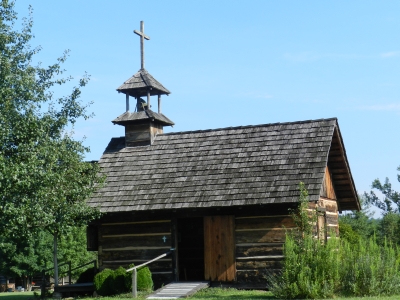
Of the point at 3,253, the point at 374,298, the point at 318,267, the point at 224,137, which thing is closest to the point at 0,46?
the point at 224,137

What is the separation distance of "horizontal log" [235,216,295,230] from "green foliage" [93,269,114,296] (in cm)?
432

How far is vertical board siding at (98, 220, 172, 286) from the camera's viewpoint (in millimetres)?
22547

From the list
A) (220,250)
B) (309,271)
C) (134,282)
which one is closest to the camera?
(309,271)

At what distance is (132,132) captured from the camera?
2636 centimetres

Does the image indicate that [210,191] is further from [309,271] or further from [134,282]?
[309,271]

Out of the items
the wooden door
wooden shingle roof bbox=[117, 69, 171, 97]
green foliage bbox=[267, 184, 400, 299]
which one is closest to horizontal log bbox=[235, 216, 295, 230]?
the wooden door

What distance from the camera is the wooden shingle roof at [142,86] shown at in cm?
2637

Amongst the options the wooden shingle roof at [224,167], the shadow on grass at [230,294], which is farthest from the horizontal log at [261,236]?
the shadow on grass at [230,294]

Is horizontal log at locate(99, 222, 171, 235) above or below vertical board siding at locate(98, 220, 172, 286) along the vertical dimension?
above

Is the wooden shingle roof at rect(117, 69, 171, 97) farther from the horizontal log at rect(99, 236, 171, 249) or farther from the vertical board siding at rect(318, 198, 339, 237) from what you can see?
the vertical board siding at rect(318, 198, 339, 237)

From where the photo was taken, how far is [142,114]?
26.2m

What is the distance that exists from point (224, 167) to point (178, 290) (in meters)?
4.74

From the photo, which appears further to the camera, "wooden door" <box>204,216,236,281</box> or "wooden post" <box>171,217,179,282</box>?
"wooden post" <box>171,217,179,282</box>

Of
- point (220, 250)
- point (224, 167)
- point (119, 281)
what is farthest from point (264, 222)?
point (119, 281)
